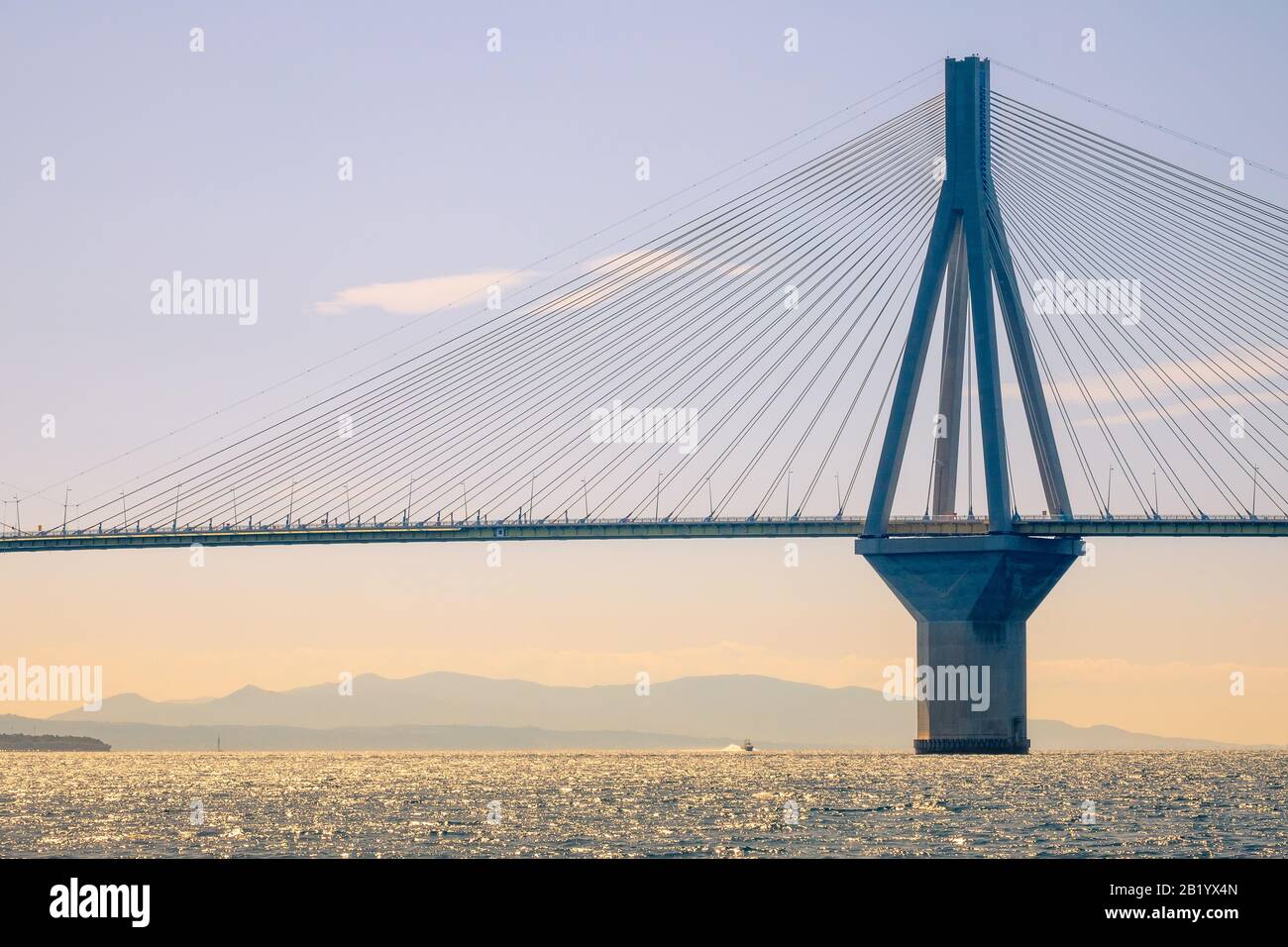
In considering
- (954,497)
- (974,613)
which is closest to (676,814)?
(954,497)

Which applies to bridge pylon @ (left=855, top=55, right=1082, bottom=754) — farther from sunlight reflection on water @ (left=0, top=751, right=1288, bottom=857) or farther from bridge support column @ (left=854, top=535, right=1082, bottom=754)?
sunlight reflection on water @ (left=0, top=751, right=1288, bottom=857)

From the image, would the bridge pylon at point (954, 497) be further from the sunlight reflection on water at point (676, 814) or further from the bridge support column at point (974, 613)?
the sunlight reflection on water at point (676, 814)

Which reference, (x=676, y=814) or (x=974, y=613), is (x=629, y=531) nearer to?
(x=974, y=613)

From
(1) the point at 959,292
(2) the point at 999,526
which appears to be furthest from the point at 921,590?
(1) the point at 959,292

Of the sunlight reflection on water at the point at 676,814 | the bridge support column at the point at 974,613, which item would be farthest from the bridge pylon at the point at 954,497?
the sunlight reflection on water at the point at 676,814
